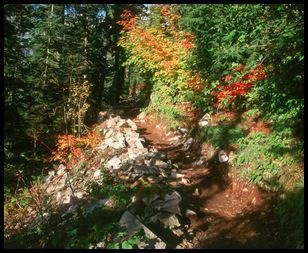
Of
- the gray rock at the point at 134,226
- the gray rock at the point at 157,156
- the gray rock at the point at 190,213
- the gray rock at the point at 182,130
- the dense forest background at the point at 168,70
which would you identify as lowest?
the gray rock at the point at 190,213

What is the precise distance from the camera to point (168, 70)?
1745 centimetres

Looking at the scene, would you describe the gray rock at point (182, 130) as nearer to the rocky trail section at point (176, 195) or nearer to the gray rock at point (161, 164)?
the rocky trail section at point (176, 195)

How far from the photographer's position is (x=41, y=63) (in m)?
18.0

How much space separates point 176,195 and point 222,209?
56.3 inches

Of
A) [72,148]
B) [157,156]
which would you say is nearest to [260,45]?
[157,156]

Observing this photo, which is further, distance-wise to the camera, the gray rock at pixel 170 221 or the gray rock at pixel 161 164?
the gray rock at pixel 161 164

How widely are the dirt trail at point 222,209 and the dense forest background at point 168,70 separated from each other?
2.94 feet

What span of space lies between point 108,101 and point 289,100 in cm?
2106

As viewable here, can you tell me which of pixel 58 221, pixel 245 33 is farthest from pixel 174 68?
pixel 58 221

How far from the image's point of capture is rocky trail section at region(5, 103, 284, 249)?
792 cm

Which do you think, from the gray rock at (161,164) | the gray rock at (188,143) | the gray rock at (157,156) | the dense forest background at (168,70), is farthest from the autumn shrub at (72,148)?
the gray rock at (188,143)

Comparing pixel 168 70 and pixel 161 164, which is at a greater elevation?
pixel 168 70

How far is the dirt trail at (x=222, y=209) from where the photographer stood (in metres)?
7.83

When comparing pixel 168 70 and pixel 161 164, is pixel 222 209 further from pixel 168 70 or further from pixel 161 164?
pixel 168 70
